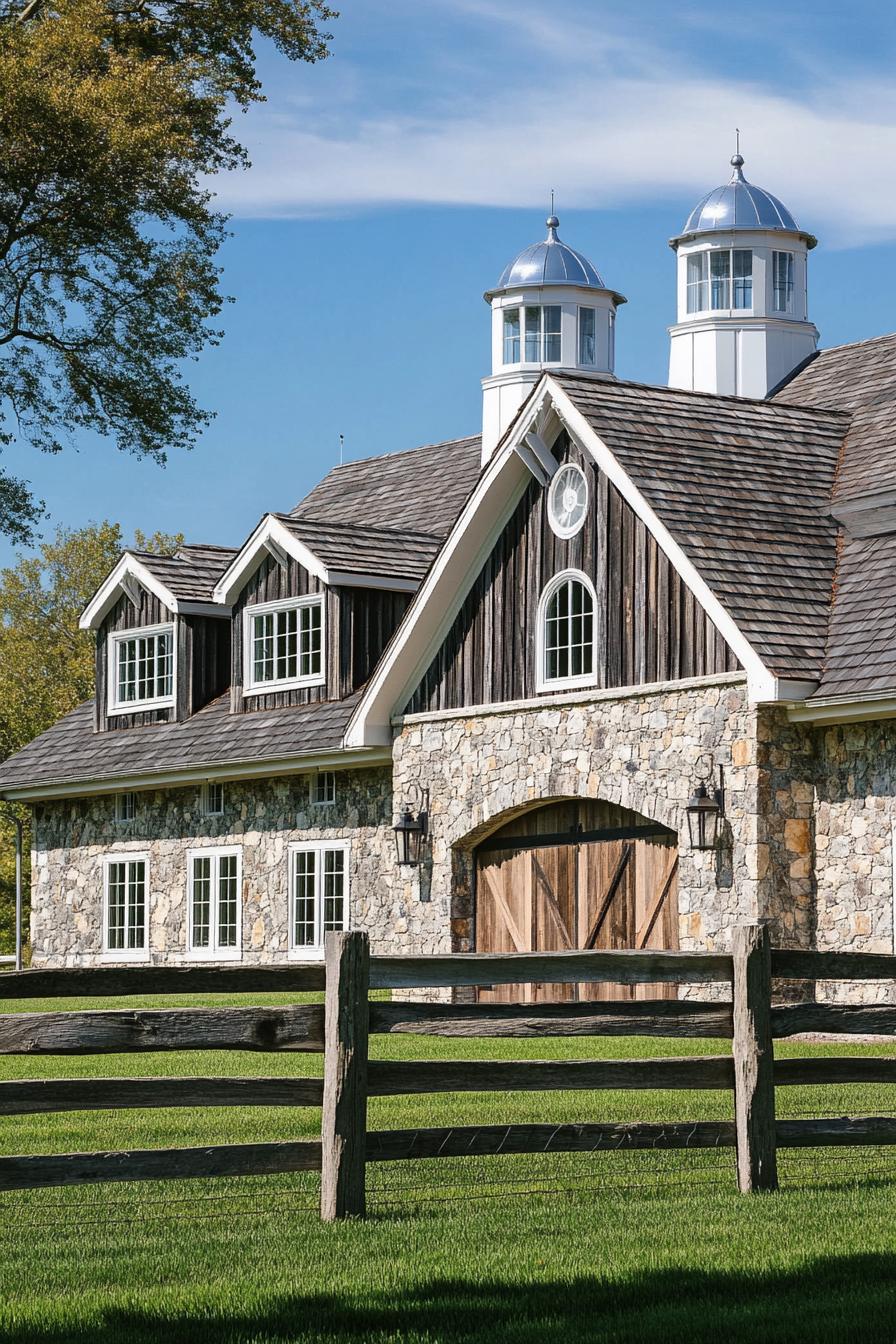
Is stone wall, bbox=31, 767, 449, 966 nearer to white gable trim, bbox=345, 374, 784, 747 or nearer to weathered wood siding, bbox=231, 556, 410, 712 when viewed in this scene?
weathered wood siding, bbox=231, 556, 410, 712

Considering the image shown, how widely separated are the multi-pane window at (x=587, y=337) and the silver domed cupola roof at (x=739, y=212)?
7.26 ft

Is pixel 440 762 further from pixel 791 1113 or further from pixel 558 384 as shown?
pixel 791 1113

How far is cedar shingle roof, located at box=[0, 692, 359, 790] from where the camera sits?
23281 millimetres

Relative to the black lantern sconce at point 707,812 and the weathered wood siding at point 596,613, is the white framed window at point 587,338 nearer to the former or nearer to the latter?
the weathered wood siding at point 596,613

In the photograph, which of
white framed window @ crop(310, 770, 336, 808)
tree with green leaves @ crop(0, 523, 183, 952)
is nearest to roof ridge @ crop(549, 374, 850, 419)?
white framed window @ crop(310, 770, 336, 808)

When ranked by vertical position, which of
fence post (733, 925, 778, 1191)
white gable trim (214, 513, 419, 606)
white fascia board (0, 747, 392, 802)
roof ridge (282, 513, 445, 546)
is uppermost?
roof ridge (282, 513, 445, 546)

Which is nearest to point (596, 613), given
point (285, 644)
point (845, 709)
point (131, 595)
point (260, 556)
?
point (845, 709)

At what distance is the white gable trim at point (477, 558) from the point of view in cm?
1859

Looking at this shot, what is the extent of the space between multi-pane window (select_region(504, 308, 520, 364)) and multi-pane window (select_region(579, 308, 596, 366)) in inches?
37.1

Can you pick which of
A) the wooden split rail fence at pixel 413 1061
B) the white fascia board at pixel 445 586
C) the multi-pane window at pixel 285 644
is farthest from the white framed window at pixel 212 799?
the wooden split rail fence at pixel 413 1061

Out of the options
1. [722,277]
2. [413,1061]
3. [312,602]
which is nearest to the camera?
[413,1061]

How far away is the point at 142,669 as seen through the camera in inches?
1075

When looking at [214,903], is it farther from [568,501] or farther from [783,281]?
[783,281]

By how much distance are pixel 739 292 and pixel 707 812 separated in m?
11.7
